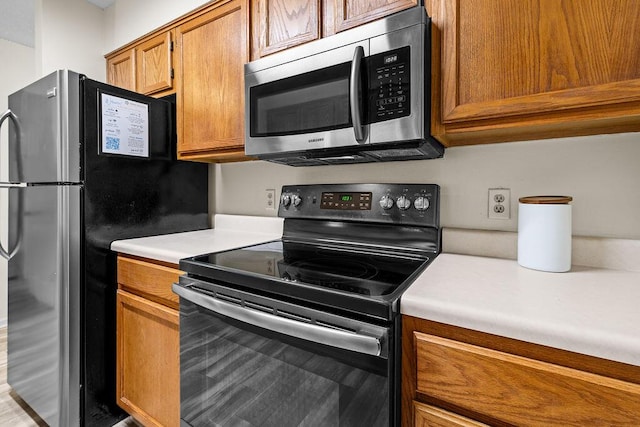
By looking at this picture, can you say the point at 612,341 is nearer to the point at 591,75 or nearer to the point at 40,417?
the point at 591,75

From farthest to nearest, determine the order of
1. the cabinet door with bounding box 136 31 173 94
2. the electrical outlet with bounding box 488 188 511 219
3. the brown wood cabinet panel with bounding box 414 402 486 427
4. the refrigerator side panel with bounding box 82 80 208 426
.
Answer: the cabinet door with bounding box 136 31 173 94
the refrigerator side panel with bounding box 82 80 208 426
the electrical outlet with bounding box 488 188 511 219
the brown wood cabinet panel with bounding box 414 402 486 427

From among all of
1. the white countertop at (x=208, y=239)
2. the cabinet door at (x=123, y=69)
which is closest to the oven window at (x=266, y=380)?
the white countertop at (x=208, y=239)

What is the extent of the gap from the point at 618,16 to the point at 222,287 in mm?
1261

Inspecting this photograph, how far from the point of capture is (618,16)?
0.79 metres

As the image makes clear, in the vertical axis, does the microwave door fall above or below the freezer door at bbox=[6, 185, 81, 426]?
above

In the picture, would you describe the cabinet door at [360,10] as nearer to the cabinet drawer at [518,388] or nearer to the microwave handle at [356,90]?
the microwave handle at [356,90]

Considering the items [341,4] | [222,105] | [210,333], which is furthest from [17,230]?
[341,4]

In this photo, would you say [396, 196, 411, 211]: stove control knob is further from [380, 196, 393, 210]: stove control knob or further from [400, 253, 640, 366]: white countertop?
[400, 253, 640, 366]: white countertop

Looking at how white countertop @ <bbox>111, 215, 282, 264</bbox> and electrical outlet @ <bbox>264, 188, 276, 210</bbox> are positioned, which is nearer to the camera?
white countertop @ <bbox>111, 215, 282, 264</bbox>

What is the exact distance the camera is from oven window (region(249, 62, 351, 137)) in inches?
45.0

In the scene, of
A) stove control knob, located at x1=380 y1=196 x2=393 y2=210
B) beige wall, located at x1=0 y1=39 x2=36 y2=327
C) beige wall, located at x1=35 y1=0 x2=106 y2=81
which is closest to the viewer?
stove control knob, located at x1=380 y1=196 x2=393 y2=210

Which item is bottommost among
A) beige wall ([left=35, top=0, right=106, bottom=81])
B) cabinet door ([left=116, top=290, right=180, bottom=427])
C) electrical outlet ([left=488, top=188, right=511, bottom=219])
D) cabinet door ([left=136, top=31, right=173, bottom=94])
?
cabinet door ([left=116, top=290, right=180, bottom=427])

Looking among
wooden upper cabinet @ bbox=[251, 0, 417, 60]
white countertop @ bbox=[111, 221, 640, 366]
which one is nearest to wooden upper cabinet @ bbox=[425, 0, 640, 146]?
wooden upper cabinet @ bbox=[251, 0, 417, 60]

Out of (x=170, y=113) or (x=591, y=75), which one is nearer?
(x=591, y=75)
